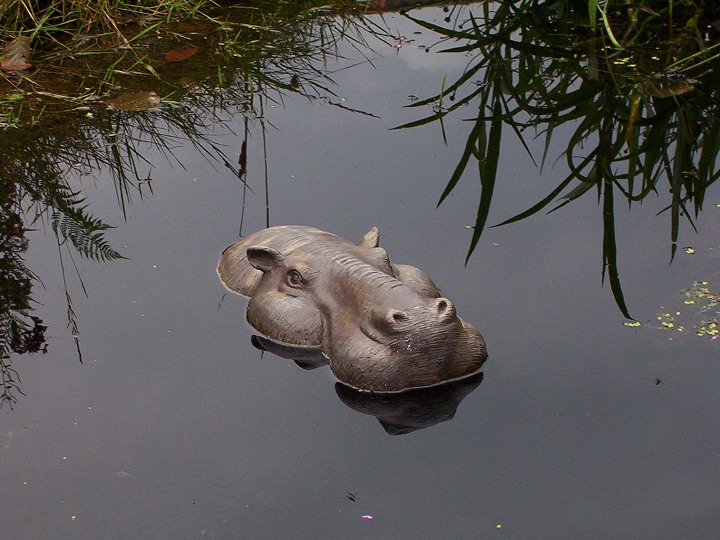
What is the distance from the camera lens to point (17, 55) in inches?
292

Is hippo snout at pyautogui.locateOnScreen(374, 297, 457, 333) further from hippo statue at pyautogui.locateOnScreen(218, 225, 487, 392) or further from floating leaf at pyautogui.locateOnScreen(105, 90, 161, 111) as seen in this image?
floating leaf at pyautogui.locateOnScreen(105, 90, 161, 111)

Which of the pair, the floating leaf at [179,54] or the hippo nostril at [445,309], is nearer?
the hippo nostril at [445,309]

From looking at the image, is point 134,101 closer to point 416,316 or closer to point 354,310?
point 354,310

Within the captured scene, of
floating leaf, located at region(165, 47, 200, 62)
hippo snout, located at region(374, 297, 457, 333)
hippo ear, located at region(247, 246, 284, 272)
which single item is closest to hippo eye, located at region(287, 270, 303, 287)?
hippo ear, located at region(247, 246, 284, 272)

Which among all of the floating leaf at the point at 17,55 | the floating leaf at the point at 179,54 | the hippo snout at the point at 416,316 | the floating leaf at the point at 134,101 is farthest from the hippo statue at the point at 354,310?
the floating leaf at the point at 17,55

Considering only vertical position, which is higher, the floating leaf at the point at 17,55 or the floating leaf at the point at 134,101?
the floating leaf at the point at 17,55

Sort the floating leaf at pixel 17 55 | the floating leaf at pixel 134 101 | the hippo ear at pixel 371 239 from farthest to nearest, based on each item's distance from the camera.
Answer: the floating leaf at pixel 17 55 < the floating leaf at pixel 134 101 < the hippo ear at pixel 371 239

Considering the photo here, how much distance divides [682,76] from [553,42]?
3.15ft

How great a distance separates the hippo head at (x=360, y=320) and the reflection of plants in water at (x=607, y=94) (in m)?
0.95

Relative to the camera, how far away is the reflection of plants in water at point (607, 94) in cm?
603

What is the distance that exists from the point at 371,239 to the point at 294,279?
18.3 inches

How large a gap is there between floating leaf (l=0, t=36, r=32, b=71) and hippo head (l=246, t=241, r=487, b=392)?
3.24m

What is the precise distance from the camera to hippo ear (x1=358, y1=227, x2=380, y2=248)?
5.18 m

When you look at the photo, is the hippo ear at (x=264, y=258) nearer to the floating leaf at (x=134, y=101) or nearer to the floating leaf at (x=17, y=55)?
the floating leaf at (x=134, y=101)
